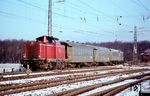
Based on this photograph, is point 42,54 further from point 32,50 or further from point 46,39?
point 46,39

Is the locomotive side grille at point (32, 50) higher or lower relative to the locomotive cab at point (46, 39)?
lower

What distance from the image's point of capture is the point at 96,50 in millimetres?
47156

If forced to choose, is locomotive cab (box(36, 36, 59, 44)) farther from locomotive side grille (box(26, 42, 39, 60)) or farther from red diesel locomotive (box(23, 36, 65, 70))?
locomotive side grille (box(26, 42, 39, 60))

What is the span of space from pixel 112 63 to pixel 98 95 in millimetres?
47276

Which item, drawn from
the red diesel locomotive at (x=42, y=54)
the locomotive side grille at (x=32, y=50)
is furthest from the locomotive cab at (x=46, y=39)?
the locomotive side grille at (x=32, y=50)

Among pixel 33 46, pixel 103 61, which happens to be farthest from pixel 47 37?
pixel 103 61

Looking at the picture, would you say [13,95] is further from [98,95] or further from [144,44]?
[144,44]

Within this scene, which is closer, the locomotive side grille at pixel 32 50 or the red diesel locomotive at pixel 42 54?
the red diesel locomotive at pixel 42 54

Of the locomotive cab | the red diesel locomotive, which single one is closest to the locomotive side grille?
the red diesel locomotive

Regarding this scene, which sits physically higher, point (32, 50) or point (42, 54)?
point (32, 50)

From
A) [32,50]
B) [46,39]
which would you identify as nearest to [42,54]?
[32,50]

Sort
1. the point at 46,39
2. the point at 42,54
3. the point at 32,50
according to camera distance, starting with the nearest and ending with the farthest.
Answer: the point at 42,54 → the point at 32,50 → the point at 46,39

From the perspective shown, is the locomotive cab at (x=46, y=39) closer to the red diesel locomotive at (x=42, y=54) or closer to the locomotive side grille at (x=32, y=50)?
the red diesel locomotive at (x=42, y=54)

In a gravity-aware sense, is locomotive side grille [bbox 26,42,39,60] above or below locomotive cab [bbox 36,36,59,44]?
below
